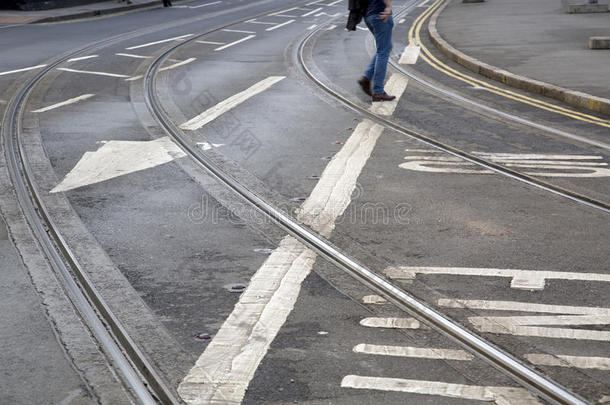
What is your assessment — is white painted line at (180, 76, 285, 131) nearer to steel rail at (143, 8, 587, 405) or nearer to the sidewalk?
steel rail at (143, 8, 587, 405)

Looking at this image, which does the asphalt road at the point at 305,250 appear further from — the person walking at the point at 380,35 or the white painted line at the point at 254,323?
the person walking at the point at 380,35

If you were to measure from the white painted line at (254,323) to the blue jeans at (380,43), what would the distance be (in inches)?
187

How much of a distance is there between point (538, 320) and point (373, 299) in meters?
0.94

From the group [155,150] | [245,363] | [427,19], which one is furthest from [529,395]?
[427,19]

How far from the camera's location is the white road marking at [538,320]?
480 centimetres

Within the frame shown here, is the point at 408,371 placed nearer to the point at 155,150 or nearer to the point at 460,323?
the point at 460,323

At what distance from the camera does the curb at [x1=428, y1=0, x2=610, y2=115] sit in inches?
439

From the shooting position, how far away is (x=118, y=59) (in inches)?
671

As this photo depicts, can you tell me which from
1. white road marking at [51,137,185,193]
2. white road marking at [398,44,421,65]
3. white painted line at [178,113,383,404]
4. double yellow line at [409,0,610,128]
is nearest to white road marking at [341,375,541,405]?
white painted line at [178,113,383,404]

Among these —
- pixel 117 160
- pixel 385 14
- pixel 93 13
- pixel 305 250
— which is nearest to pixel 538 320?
pixel 305 250

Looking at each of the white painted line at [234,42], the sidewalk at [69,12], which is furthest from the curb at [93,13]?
the white painted line at [234,42]

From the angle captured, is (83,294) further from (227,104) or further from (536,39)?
(536,39)

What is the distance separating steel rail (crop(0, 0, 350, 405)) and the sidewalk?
17962mm

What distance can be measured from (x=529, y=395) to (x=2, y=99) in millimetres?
10191
